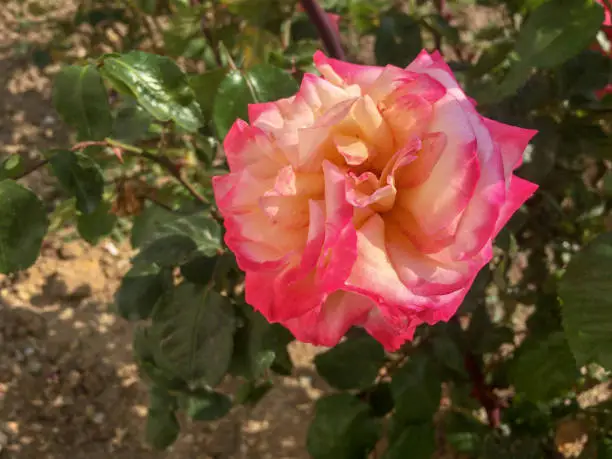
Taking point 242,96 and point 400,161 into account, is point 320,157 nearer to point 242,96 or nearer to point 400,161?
point 400,161

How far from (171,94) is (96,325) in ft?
3.20

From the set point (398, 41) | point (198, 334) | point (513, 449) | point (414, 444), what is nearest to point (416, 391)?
point (414, 444)

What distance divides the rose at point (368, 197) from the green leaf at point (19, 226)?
188mm

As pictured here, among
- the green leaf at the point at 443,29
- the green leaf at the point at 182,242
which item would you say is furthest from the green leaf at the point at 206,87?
the green leaf at the point at 443,29

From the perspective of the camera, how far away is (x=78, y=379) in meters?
1.31

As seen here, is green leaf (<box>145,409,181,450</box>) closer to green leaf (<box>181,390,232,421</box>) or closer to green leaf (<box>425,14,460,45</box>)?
green leaf (<box>181,390,232,421</box>)

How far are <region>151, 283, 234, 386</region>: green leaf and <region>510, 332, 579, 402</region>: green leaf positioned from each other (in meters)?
0.36

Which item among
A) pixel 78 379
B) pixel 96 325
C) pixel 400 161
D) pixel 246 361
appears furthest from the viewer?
pixel 96 325

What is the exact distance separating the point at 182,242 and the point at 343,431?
35 cm

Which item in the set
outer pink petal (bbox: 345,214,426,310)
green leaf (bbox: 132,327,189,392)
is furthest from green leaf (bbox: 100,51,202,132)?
green leaf (bbox: 132,327,189,392)

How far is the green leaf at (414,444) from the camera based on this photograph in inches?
31.4

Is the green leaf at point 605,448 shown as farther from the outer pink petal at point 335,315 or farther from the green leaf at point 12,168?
the green leaf at point 12,168

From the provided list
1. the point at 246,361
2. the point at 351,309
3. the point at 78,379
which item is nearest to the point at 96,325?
the point at 78,379

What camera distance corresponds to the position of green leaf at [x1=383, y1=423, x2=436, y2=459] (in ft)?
2.62
